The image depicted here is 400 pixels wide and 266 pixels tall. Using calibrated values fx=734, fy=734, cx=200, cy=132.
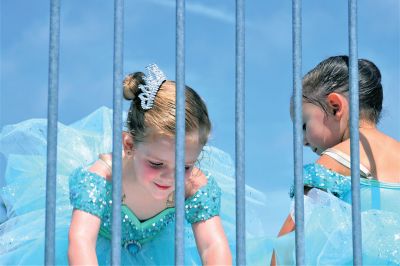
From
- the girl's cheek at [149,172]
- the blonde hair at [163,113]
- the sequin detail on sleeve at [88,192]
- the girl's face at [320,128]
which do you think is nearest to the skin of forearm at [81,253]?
the sequin detail on sleeve at [88,192]

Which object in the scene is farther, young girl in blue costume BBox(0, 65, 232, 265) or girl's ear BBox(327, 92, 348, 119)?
girl's ear BBox(327, 92, 348, 119)

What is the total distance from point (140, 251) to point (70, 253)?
50cm

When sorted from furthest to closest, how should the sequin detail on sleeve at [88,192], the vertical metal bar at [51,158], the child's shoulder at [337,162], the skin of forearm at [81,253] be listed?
the child's shoulder at [337,162] → the sequin detail on sleeve at [88,192] → the skin of forearm at [81,253] → the vertical metal bar at [51,158]

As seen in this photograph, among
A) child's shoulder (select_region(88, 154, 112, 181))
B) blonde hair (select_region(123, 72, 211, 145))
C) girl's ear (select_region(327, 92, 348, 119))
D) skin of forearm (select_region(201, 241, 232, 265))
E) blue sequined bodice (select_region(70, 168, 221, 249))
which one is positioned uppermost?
girl's ear (select_region(327, 92, 348, 119))

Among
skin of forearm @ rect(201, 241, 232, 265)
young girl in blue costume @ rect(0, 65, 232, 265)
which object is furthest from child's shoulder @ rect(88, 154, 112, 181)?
skin of forearm @ rect(201, 241, 232, 265)

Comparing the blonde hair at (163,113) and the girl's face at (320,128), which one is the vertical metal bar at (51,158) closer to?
the blonde hair at (163,113)

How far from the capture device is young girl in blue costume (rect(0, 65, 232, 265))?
7.37ft

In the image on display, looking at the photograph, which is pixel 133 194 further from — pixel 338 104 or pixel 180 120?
pixel 180 120

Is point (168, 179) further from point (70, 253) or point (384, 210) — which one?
point (384, 210)

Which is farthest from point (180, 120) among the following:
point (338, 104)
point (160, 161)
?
point (338, 104)

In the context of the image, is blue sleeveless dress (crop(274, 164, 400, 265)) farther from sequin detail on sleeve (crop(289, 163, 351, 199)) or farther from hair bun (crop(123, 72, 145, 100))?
hair bun (crop(123, 72, 145, 100))

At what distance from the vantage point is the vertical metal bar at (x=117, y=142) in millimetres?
1524

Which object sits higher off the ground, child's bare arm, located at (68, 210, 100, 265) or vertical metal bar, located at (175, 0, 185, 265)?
vertical metal bar, located at (175, 0, 185, 265)

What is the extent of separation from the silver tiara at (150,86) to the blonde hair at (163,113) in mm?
14
